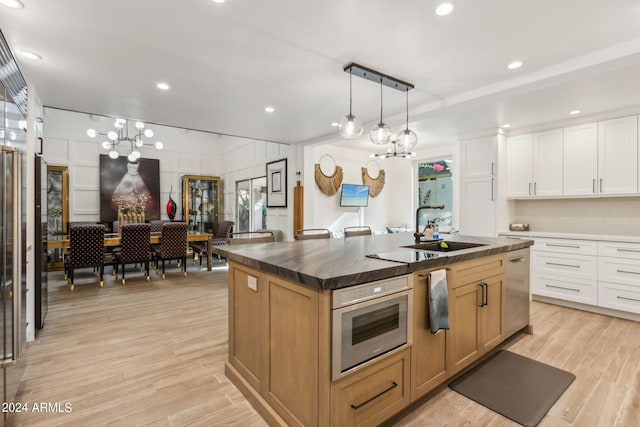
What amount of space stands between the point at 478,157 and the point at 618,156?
1596mm

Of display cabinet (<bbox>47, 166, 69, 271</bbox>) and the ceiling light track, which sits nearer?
the ceiling light track

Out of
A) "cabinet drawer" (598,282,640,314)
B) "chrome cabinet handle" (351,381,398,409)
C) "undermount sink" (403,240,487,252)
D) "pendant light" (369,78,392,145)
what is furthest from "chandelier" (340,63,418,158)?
"cabinet drawer" (598,282,640,314)

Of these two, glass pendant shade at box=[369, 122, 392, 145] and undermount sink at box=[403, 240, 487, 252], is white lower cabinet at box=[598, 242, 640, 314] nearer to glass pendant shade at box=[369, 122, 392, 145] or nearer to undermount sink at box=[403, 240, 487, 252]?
undermount sink at box=[403, 240, 487, 252]

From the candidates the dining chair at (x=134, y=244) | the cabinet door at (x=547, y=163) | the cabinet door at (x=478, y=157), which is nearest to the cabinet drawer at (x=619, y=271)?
the cabinet door at (x=547, y=163)

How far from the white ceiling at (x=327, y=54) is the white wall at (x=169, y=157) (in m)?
2.92

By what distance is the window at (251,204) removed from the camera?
24.6ft

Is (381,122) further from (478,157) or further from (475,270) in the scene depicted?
(478,157)

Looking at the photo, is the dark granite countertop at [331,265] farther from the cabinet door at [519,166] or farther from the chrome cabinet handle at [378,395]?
the cabinet door at [519,166]

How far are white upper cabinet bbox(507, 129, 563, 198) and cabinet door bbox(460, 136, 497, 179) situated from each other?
29cm

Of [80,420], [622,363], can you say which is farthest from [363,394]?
[622,363]

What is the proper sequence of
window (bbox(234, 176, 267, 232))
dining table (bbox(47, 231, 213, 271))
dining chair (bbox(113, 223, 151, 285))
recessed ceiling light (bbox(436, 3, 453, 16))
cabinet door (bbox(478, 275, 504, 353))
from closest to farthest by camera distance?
recessed ceiling light (bbox(436, 3, 453, 16)) → cabinet door (bbox(478, 275, 504, 353)) → dining table (bbox(47, 231, 213, 271)) → dining chair (bbox(113, 223, 151, 285)) → window (bbox(234, 176, 267, 232))

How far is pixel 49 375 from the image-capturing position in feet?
7.61

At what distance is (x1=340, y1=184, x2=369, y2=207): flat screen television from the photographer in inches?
251

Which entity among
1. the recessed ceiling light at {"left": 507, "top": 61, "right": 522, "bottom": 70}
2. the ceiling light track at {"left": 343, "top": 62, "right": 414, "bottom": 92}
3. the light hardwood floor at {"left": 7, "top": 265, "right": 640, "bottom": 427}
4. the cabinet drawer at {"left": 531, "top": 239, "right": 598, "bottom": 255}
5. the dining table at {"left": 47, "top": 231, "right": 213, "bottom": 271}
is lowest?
the light hardwood floor at {"left": 7, "top": 265, "right": 640, "bottom": 427}
